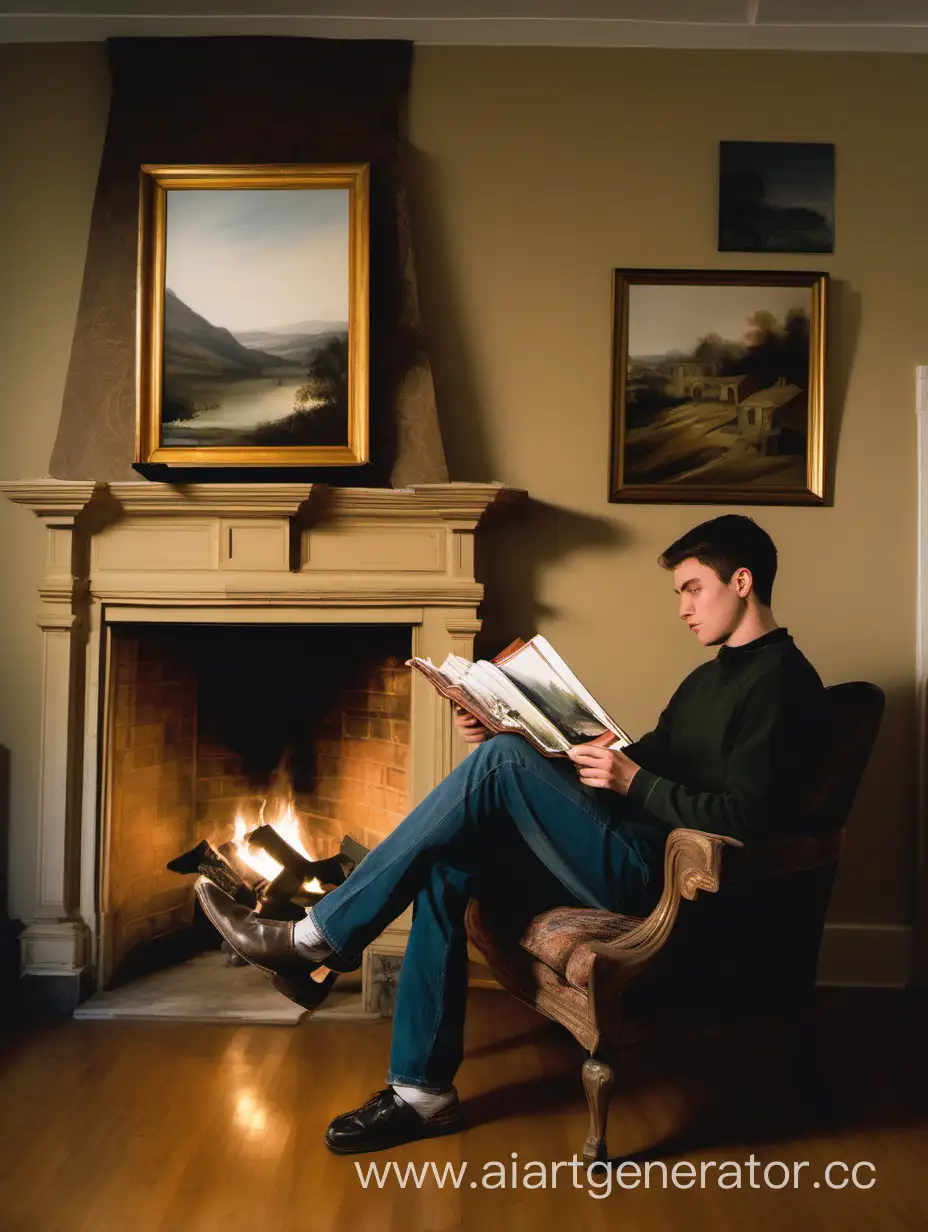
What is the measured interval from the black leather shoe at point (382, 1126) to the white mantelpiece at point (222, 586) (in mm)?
869

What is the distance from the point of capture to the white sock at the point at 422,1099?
73.3 inches

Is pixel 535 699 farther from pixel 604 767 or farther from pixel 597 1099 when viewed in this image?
pixel 597 1099

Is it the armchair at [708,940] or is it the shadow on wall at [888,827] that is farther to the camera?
the shadow on wall at [888,827]

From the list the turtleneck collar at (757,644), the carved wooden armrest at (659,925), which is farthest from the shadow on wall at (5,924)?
the turtleneck collar at (757,644)

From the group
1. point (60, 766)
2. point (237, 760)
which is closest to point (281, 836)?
point (237, 760)

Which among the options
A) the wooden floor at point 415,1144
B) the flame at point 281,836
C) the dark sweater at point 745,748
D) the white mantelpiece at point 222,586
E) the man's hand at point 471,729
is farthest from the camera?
the flame at point 281,836

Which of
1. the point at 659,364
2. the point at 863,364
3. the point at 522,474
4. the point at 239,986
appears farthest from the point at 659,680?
the point at 239,986

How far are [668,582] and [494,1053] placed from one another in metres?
1.32

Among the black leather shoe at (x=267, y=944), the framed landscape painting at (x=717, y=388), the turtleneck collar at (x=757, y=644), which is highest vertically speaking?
the framed landscape painting at (x=717, y=388)

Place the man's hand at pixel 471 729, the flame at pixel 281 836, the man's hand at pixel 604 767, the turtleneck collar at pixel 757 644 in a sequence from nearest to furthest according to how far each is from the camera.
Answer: the man's hand at pixel 604 767 < the turtleneck collar at pixel 757 644 < the man's hand at pixel 471 729 < the flame at pixel 281 836

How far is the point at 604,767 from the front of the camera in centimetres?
187

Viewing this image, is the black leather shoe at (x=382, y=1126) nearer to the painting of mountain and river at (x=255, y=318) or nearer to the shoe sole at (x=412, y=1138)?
the shoe sole at (x=412, y=1138)

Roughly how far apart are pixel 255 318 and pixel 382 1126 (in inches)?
78.7

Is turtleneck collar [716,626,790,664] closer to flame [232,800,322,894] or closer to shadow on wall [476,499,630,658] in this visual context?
shadow on wall [476,499,630,658]
